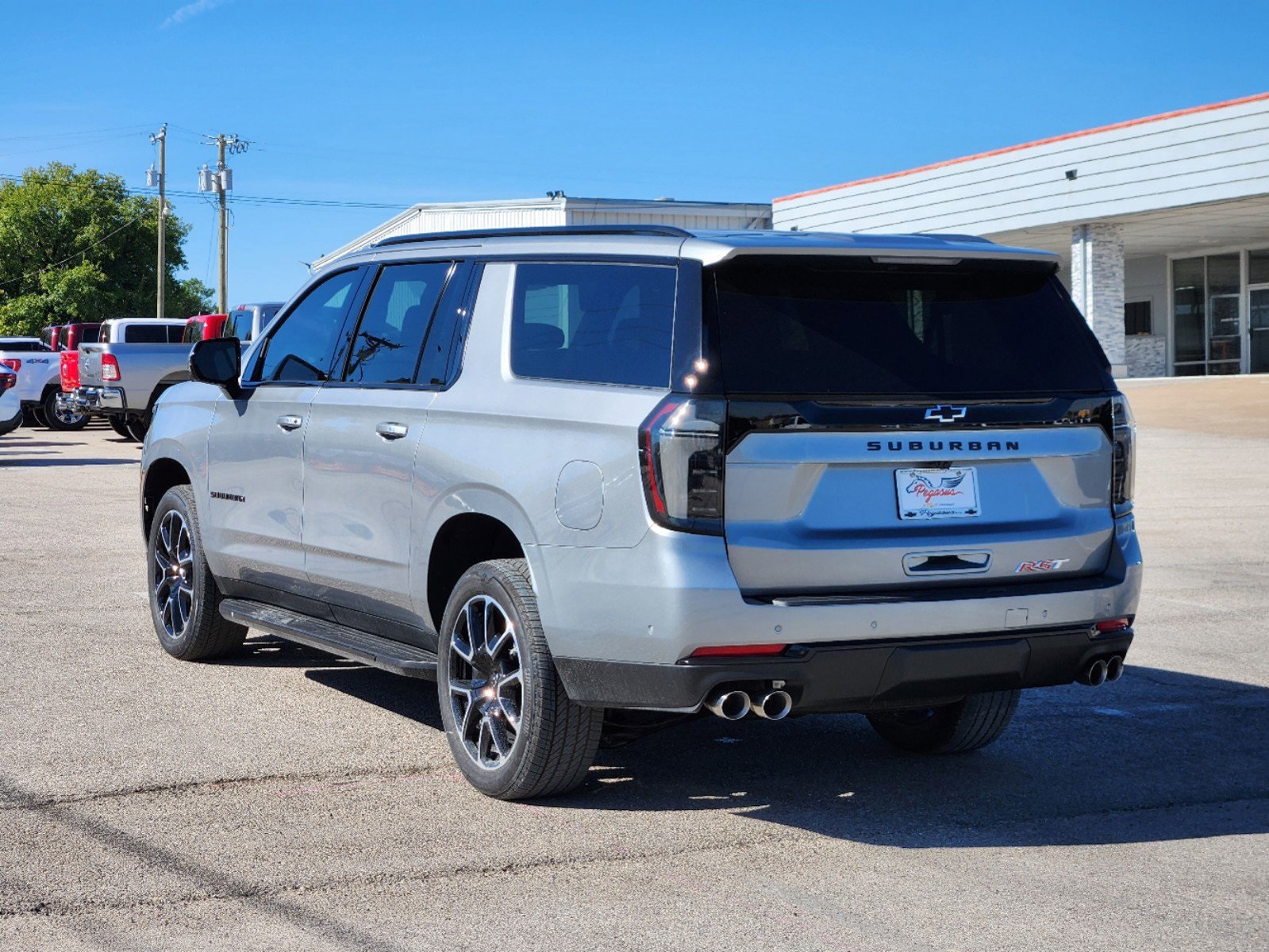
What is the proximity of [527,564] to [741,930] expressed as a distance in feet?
5.00

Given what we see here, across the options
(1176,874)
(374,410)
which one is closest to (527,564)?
(374,410)

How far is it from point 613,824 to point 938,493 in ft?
4.92

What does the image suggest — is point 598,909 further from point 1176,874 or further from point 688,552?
point 1176,874

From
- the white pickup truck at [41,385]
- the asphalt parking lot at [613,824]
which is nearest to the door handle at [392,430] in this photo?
the asphalt parking lot at [613,824]

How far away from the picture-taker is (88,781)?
217 inches

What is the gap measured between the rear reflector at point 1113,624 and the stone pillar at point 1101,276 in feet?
90.2

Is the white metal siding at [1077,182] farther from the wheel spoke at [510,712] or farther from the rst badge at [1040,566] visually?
the wheel spoke at [510,712]

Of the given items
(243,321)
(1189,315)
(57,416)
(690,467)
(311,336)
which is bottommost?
(690,467)

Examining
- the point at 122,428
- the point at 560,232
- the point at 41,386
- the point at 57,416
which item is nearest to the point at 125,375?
the point at 122,428

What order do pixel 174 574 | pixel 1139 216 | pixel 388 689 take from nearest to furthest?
pixel 388 689
pixel 174 574
pixel 1139 216

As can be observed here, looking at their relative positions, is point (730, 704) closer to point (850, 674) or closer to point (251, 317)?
point (850, 674)

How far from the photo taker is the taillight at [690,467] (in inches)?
184

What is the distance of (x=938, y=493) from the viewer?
195 inches

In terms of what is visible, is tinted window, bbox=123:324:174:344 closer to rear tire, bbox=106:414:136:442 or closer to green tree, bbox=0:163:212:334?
rear tire, bbox=106:414:136:442
